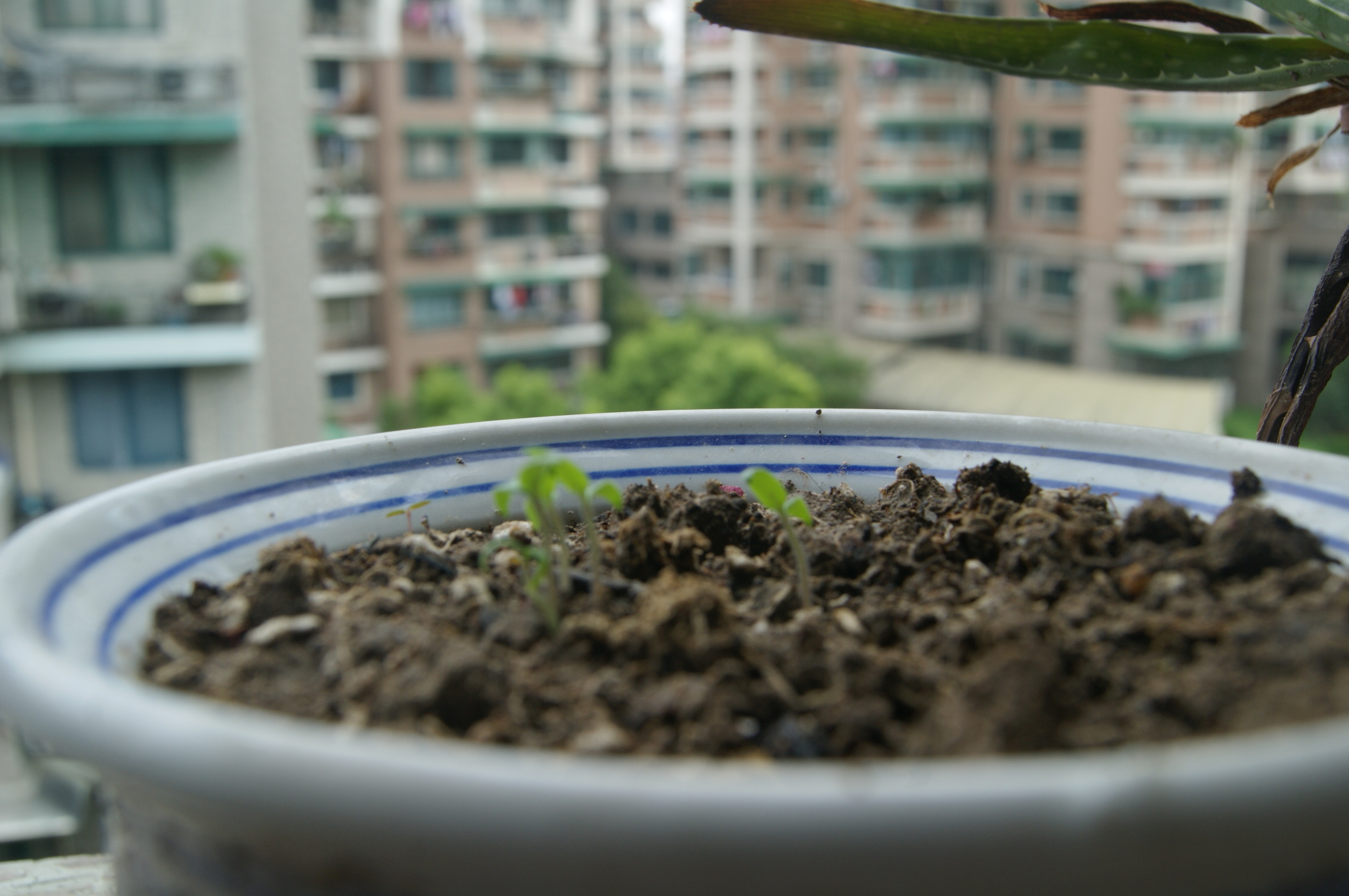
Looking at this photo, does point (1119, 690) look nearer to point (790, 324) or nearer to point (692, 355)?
point (692, 355)

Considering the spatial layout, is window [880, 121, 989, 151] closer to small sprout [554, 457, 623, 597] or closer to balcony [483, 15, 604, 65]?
balcony [483, 15, 604, 65]

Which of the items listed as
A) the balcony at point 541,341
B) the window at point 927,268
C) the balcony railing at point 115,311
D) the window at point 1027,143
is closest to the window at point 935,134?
the window at point 1027,143

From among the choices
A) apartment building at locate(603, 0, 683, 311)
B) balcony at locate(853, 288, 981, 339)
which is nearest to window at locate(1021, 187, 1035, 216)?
balcony at locate(853, 288, 981, 339)

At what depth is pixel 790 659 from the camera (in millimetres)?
452

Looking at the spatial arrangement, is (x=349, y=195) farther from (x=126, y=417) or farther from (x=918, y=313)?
(x=918, y=313)

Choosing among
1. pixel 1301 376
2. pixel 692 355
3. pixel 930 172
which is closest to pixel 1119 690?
pixel 1301 376

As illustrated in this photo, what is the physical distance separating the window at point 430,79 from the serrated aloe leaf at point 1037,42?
1059 centimetres

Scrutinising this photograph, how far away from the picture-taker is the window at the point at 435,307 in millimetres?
10906

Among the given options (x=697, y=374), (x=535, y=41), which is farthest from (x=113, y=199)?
(x=535, y=41)

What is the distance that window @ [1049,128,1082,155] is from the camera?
35.4 feet

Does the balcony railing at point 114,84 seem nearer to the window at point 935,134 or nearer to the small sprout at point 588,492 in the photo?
the small sprout at point 588,492

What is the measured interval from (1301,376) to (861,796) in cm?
58

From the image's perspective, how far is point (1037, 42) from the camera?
65cm

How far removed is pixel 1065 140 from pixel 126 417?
854 cm
